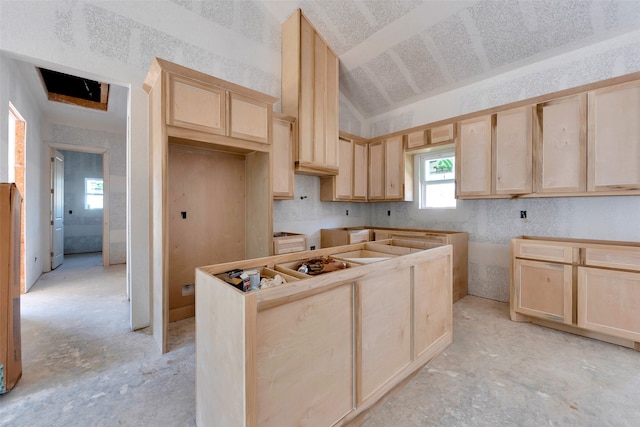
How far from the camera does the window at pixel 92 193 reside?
6.98m

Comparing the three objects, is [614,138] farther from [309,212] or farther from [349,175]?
[309,212]

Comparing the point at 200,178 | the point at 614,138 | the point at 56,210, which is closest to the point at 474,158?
the point at 614,138

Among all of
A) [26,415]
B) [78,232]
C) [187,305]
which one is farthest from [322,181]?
[78,232]

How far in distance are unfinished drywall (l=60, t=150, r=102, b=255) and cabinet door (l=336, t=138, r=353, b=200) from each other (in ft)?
22.9

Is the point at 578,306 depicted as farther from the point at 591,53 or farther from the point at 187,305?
the point at 187,305

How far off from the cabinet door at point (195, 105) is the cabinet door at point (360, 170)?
251 centimetres

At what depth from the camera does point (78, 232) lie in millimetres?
6816

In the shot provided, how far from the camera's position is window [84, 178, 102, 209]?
698cm

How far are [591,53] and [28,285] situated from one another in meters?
7.71

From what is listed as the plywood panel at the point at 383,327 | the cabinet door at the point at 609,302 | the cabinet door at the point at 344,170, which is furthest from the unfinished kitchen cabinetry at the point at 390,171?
the plywood panel at the point at 383,327

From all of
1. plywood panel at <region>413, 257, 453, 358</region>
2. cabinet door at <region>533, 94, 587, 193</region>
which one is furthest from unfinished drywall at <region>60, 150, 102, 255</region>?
cabinet door at <region>533, 94, 587, 193</region>

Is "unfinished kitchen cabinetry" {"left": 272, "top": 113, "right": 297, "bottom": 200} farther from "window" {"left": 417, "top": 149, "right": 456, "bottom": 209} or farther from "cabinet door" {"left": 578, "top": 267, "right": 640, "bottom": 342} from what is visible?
"cabinet door" {"left": 578, "top": 267, "right": 640, "bottom": 342}

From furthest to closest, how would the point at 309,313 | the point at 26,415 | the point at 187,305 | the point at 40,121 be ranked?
the point at 40,121 < the point at 187,305 < the point at 26,415 < the point at 309,313

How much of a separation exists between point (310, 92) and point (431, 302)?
10.2 ft
